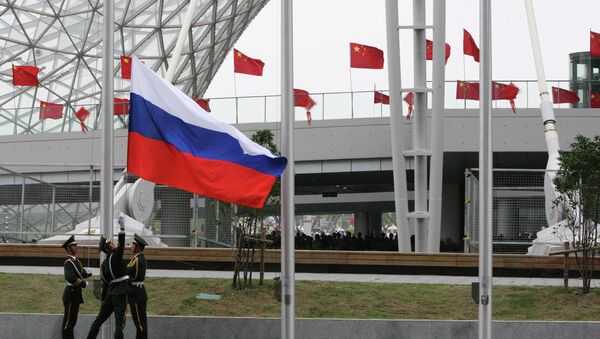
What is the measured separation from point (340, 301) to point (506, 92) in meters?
22.2

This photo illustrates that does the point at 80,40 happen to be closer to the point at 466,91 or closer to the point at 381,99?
the point at 381,99

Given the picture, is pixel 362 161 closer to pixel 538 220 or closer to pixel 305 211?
pixel 538 220

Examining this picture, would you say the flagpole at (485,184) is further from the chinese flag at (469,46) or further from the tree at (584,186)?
the chinese flag at (469,46)

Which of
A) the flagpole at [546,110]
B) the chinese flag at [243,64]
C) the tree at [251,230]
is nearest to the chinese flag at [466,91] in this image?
the chinese flag at [243,64]

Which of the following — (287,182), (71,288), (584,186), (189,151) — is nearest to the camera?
(189,151)

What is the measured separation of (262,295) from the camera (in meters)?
19.0

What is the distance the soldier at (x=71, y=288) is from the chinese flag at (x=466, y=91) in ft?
84.4

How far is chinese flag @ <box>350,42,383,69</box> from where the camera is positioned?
36750mm

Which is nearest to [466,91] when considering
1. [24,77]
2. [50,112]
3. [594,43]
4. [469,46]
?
[469,46]

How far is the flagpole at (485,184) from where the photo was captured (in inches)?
576

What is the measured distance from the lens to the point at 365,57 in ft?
122

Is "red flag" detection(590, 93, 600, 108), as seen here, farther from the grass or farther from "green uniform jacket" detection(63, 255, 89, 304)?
"green uniform jacket" detection(63, 255, 89, 304)

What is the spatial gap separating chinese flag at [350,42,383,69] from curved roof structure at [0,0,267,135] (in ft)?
87.6

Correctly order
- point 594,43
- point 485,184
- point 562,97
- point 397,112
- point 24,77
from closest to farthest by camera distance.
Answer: point 485,184 → point 397,112 → point 594,43 → point 562,97 → point 24,77
